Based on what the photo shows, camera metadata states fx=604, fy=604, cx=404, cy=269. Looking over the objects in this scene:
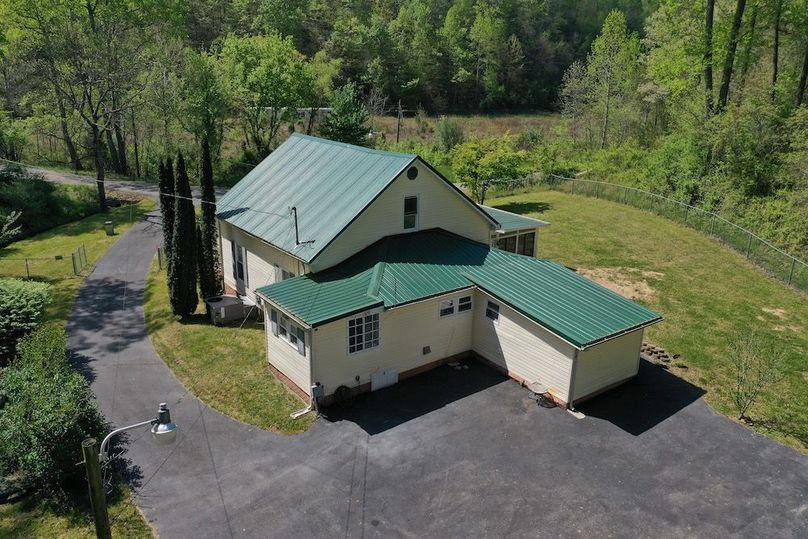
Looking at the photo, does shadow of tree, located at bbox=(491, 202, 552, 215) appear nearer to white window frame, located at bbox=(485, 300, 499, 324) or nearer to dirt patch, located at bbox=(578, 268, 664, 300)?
dirt patch, located at bbox=(578, 268, 664, 300)

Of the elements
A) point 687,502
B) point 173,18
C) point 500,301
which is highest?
point 173,18

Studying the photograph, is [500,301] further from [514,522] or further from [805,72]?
[805,72]

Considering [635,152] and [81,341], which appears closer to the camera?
[81,341]

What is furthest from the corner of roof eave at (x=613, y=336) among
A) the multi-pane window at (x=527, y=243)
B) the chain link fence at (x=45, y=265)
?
the chain link fence at (x=45, y=265)

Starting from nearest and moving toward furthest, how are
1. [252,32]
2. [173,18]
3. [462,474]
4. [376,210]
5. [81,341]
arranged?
[462,474] → [376,210] → [81,341] → [173,18] → [252,32]

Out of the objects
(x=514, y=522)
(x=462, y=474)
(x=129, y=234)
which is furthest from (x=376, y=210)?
(x=129, y=234)

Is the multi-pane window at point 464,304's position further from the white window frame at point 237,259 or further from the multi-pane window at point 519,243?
the white window frame at point 237,259
